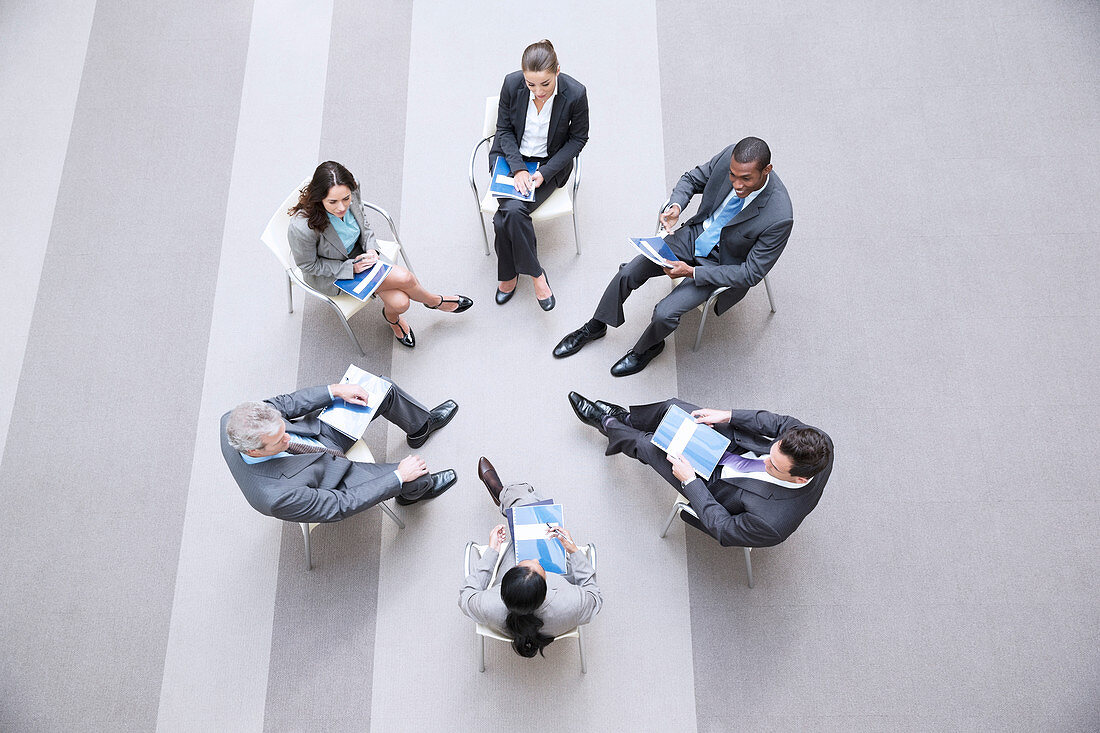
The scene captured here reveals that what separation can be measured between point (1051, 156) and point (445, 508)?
4486 mm

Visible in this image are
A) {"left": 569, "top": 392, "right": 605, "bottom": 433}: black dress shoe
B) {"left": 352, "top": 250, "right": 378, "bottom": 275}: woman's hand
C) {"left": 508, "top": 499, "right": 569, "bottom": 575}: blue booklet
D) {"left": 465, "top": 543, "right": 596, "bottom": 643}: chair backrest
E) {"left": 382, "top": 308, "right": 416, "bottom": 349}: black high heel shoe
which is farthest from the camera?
{"left": 382, "top": 308, "right": 416, "bottom": 349}: black high heel shoe

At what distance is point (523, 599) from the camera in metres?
2.73

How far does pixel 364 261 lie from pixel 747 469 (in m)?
2.23

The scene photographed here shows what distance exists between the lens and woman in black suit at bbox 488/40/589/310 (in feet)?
12.7

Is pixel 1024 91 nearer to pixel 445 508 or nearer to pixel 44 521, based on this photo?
pixel 445 508

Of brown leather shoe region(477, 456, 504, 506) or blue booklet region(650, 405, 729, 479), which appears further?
brown leather shoe region(477, 456, 504, 506)

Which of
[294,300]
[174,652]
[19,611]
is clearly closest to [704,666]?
[174,652]

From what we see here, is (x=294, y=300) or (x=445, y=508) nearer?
(x=445, y=508)

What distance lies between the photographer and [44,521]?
3.95 m

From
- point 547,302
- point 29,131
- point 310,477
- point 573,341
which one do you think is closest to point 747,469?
point 573,341

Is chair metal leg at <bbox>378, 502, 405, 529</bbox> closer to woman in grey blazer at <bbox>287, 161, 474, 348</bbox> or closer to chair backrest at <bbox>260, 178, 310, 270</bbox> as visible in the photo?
woman in grey blazer at <bbox>287, 161, 474, 348</bbox>

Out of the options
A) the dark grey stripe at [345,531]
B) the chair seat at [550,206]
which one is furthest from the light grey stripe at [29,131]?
the chair seat at [550,206]

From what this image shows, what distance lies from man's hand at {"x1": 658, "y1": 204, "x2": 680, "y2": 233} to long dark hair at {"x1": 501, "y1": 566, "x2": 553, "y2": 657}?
2111 mm

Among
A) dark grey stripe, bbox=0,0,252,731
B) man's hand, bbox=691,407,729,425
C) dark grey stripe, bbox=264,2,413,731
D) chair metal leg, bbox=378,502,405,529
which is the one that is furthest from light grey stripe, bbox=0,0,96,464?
man's hand, bbox=691,407,729,425
